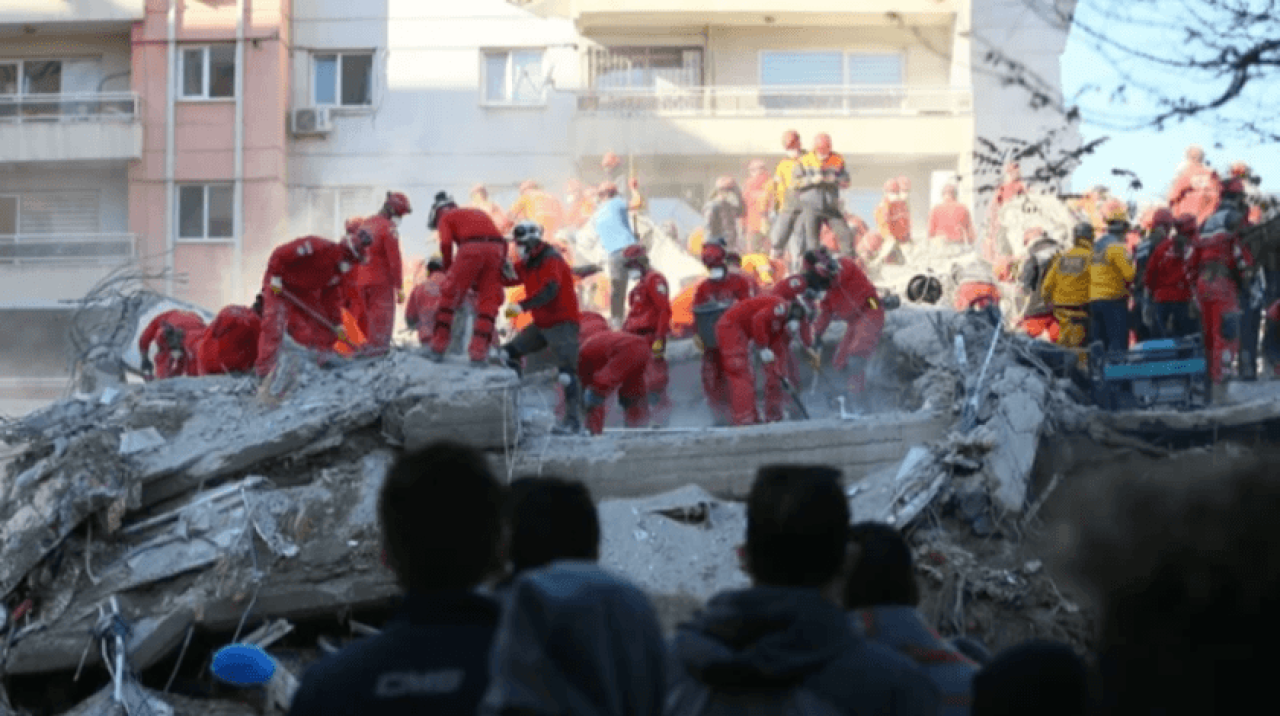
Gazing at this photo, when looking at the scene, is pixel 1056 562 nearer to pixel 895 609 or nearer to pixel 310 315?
pixel 895 609

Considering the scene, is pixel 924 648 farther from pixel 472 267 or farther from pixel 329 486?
pixel 472 267

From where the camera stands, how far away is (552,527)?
3.86 m

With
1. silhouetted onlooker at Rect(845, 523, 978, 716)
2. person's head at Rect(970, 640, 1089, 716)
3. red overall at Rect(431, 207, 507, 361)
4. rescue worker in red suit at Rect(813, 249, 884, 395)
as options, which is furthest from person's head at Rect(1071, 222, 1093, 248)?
person's head at Rect(970, 640, 1089, 716)

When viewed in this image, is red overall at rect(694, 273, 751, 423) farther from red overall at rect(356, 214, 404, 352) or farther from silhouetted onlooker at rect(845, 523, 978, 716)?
silhouetted onlooker at rect(845, 523, 978, 716)

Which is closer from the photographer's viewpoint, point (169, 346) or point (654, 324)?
point (654, 324)

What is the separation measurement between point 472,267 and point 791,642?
1064cm

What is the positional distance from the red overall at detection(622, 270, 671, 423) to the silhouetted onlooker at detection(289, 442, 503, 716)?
12591mm

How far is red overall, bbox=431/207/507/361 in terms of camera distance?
1383cm

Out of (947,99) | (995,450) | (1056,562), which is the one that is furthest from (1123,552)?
(947,99)

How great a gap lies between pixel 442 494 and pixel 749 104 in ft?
97.6

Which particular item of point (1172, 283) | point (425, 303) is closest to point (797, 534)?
point (1172, 283)

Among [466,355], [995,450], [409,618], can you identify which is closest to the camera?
[409,618]

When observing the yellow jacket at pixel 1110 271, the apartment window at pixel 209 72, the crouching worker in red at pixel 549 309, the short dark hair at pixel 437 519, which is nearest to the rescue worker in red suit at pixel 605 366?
the crouching worker in red at pixel 549 309

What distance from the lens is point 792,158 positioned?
71.3 ft
